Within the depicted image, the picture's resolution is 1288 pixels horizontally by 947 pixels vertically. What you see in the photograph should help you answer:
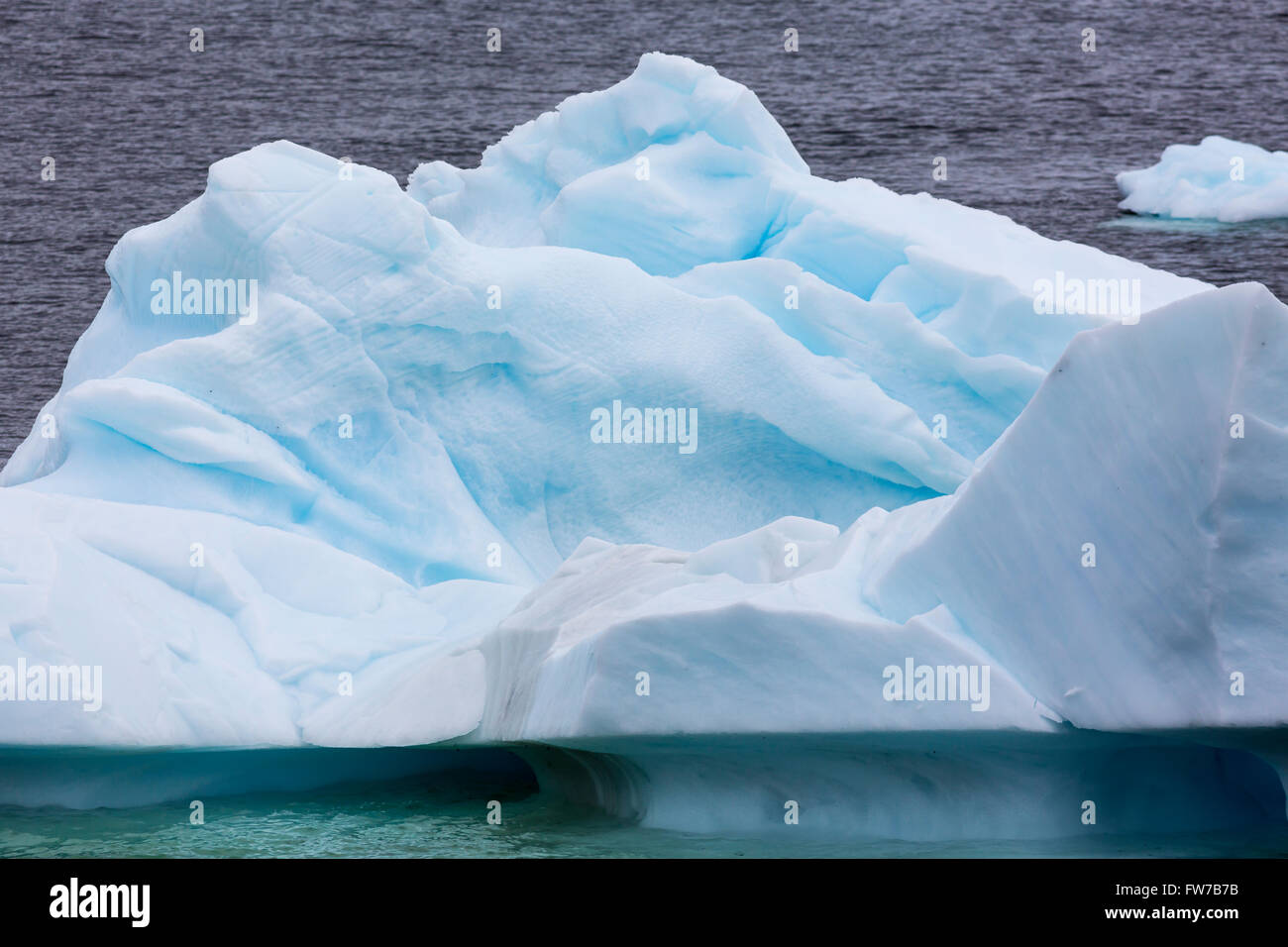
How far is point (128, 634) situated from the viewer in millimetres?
6156

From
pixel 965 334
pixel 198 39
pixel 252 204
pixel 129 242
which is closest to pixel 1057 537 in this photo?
pixel 965 334

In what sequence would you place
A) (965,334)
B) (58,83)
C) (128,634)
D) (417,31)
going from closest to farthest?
(128,634), (965,334), (58,83), (417,31)

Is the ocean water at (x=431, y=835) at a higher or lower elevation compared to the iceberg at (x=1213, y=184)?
lower

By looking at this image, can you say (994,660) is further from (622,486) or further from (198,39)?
(198,39)

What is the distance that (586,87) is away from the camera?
19.2 meters

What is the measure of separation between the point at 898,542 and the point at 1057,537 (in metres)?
0.65

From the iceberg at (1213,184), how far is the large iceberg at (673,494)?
278 inches

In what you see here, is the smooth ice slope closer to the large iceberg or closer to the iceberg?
the large iceberg

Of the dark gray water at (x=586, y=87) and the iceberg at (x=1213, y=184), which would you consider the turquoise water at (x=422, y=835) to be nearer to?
the dark gray water at (x=586, y=87)

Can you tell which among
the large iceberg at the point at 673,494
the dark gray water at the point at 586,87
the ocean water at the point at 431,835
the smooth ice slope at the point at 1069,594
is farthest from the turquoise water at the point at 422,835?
the dark gray water at the point at 586,87

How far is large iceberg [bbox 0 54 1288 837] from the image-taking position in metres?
4.70

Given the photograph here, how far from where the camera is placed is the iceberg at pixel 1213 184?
15594mm

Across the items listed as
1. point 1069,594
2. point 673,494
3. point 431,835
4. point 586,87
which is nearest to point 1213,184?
point 586,87

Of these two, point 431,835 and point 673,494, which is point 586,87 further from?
point 431,835
